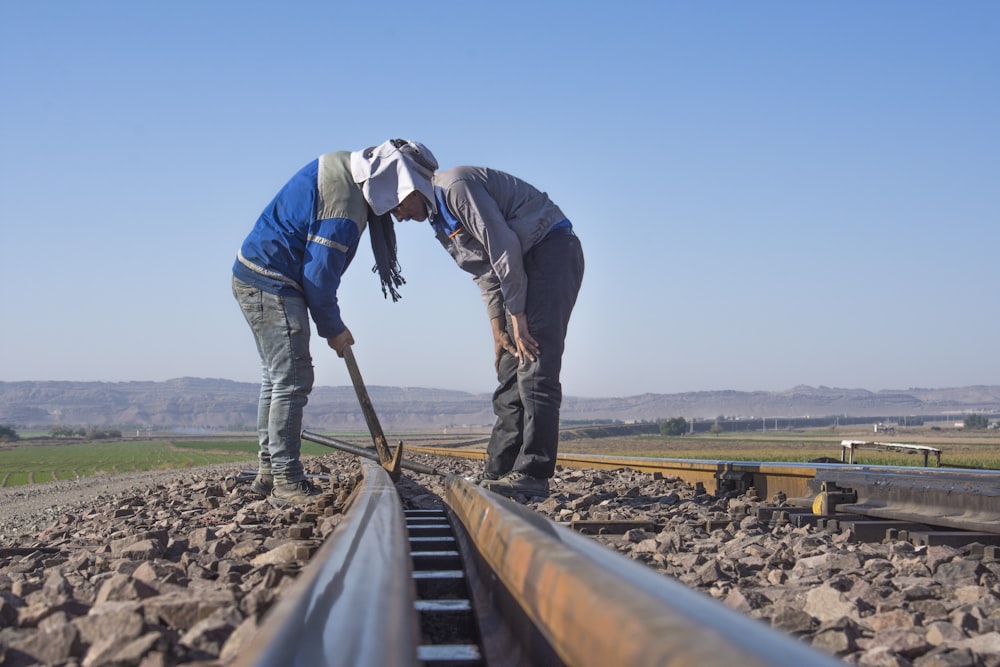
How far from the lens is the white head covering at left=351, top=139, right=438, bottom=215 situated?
4.49 meters

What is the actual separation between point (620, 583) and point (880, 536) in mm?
2770

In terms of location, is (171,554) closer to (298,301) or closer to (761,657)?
(298,301)

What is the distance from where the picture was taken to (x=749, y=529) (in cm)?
362

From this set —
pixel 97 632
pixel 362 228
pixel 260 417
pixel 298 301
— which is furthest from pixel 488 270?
pixel 97 632

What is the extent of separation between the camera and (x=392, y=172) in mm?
4527

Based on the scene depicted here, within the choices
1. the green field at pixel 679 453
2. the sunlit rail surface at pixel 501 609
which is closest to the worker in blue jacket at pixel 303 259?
the sunlit rail surface at pixel 501 609

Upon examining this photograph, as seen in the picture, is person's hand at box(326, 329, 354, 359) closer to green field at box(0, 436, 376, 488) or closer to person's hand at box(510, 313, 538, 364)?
person's hand at box(510, 313, 538, 364)

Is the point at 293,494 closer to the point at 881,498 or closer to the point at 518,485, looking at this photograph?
the point at 518,485

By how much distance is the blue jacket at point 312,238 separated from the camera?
4.59m

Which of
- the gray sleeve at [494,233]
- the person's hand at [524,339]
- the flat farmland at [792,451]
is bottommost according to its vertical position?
the flat farmland at [792,451]

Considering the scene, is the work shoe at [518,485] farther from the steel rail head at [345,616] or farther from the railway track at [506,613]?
the steel rail head at [345,616]

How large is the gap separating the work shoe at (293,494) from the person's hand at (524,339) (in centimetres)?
124

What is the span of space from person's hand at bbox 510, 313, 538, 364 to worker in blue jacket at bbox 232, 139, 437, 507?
0.76 m

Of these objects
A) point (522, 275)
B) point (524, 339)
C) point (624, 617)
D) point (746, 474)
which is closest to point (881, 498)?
point (746, 474)
